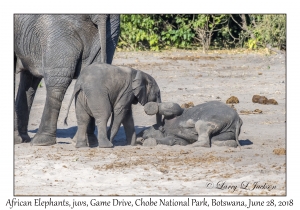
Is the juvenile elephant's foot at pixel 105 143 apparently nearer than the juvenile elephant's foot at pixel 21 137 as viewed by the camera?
Yes

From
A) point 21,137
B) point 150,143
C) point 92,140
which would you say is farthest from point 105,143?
point 21,137

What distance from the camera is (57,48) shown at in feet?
31.2

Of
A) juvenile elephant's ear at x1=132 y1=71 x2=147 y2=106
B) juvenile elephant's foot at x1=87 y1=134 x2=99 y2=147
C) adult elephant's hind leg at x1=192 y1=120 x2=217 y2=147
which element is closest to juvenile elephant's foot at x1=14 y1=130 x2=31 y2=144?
juvenile elephant's foot at x1=87 y1=134 x2=99 y2=147

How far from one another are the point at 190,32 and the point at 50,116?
38.4ft

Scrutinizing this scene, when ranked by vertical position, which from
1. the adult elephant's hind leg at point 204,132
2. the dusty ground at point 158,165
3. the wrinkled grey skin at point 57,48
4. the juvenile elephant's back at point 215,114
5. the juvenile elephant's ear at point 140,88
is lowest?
the dusty ground at point 158,165

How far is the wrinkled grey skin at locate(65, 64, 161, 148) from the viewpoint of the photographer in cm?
928

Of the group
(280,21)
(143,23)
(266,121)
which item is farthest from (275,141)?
(143,23)

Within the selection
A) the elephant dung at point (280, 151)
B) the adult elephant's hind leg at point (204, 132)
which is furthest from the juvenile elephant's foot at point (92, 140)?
the elephant dung at point (280, 151)

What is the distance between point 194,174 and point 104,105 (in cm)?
163

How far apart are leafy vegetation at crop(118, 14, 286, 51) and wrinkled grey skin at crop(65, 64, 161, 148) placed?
10.7 meters

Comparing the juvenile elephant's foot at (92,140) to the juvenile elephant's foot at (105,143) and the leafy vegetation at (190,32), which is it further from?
the leafy vegetation at (190,32)

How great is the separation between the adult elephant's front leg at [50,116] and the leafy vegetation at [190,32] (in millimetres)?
10832

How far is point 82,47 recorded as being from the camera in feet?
31.7

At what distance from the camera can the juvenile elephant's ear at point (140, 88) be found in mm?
9562
